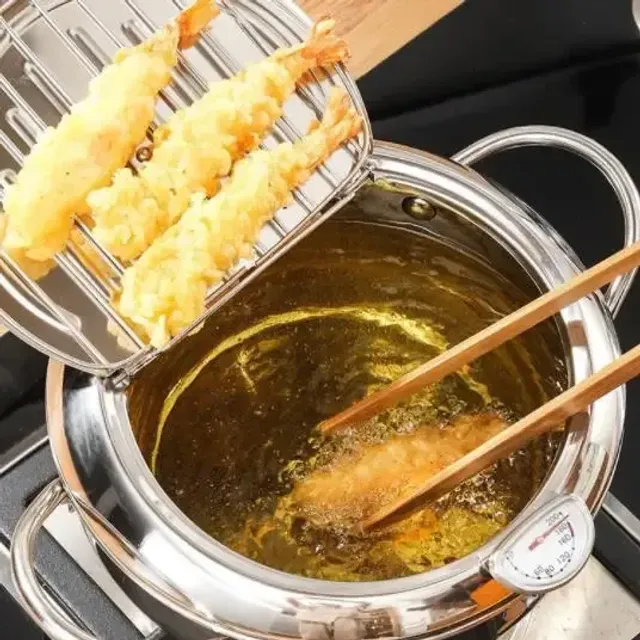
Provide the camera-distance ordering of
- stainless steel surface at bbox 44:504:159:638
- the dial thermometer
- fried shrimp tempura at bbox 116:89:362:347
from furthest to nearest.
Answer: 1. stainless steel surface at bbox 44:504:159:638
2. fried shrimp tempura at bbox 116:89:362:347
3. the dial thermometer

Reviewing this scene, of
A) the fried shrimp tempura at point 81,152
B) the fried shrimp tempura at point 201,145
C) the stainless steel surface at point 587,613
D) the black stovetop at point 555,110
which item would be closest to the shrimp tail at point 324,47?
the fried shrimp tempura at point 201,145

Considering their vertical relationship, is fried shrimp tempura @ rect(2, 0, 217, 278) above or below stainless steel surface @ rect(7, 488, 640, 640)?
above

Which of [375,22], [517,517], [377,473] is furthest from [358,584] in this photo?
[375,22]

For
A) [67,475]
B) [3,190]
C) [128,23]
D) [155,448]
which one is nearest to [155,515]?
[67,475]

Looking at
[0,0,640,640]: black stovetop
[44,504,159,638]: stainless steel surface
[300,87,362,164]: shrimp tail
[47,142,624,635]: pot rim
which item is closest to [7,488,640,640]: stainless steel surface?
[44,504,159,638]: stainless steel surface

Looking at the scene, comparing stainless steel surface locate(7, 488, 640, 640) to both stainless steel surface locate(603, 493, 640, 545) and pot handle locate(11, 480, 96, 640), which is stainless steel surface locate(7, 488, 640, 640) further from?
pot handle locate(11, 480, 96, 640)

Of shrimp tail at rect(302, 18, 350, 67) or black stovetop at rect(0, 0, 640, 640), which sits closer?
shrimp tail at rect(302, 18, 350, 67)

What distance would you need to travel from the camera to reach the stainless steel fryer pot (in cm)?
76

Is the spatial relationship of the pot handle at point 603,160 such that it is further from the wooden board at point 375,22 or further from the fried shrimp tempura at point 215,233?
the wooden board at point 375,22

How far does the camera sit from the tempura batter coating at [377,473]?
99cm

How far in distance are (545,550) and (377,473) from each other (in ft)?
0.91

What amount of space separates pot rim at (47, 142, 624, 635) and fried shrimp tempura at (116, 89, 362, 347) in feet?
0.20

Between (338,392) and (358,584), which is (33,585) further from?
(338,392)

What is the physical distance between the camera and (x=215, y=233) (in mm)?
875
